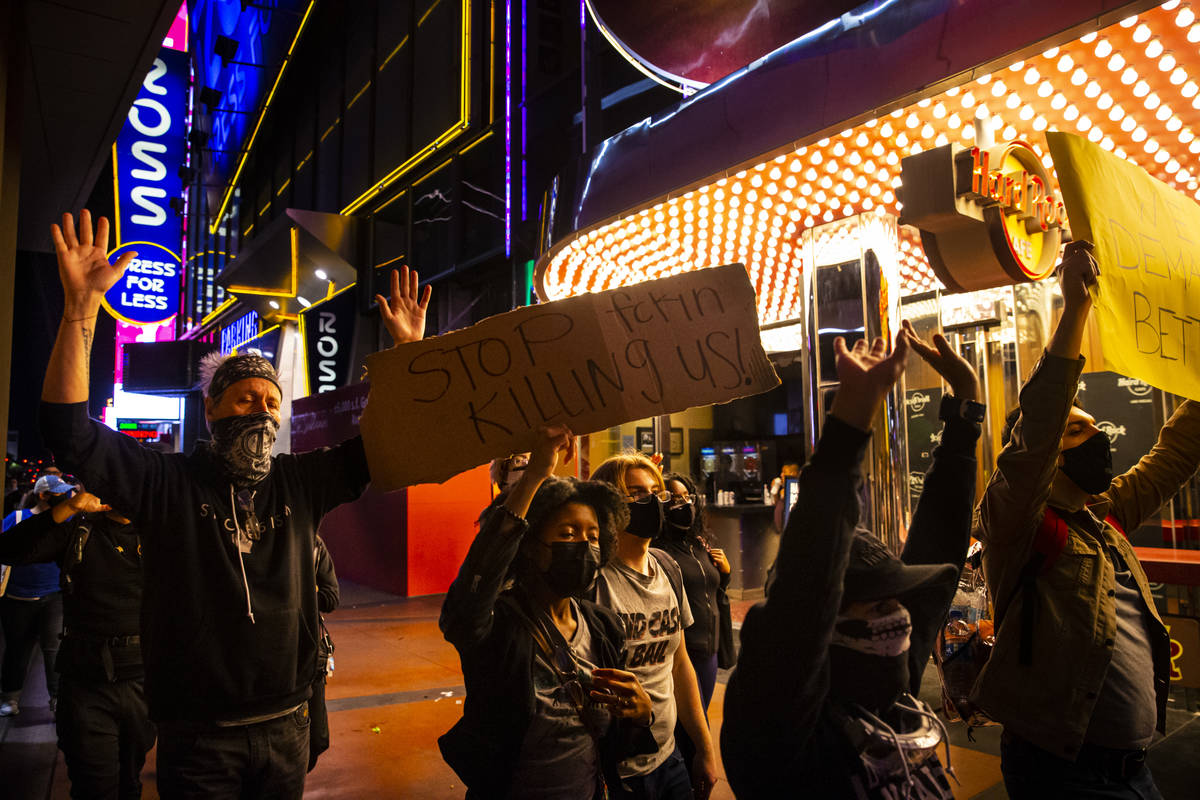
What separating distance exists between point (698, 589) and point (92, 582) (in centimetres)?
298

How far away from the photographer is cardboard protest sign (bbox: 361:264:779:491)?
6.26 ft

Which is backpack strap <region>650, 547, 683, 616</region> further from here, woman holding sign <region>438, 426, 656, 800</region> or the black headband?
the black headband

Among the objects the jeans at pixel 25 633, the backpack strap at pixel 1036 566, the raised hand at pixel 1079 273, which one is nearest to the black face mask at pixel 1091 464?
the backpack strap at pixel 1036 566

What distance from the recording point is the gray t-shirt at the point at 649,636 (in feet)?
8.31

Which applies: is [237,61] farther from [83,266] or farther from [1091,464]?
[1091,464]

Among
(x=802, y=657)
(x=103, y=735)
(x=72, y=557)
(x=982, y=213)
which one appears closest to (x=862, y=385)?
(x=802, y=657)

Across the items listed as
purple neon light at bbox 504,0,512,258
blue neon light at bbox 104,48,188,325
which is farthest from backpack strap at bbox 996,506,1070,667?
blue neon light at bbox 104,48,188,325

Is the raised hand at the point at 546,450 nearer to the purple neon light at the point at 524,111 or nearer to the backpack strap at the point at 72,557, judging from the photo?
the backpack strap at the point at 72,557

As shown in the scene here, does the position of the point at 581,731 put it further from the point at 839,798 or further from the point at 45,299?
the point at 45,299

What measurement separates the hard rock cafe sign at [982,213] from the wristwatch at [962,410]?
1.31m

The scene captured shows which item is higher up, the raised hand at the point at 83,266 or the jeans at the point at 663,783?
the raised hand at the point at 83,266

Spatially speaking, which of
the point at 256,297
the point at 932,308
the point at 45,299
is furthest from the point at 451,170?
the point at 932,308

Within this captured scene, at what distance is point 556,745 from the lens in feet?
7.04

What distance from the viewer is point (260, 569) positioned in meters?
2.26
